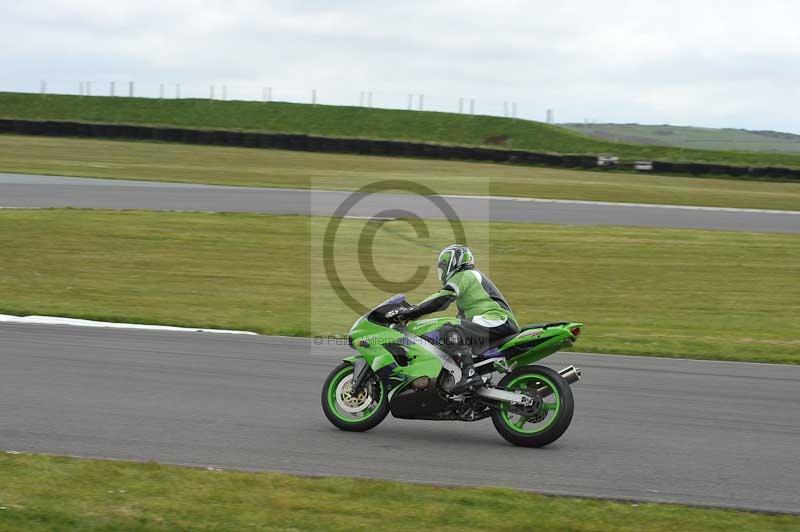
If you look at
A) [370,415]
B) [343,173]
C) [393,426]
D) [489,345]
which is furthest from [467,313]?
[343,173]

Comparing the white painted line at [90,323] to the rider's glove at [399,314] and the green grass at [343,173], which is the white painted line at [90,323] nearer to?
the rider's glove at [399,314]

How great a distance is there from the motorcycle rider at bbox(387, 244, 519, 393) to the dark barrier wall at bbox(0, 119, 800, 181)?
3277cm

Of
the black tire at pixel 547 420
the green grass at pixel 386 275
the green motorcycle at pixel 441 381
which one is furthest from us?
the green grass at pixel 386 275

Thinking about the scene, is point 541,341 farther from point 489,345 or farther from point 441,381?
point 441,381

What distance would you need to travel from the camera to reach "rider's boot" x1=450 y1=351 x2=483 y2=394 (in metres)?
8.07

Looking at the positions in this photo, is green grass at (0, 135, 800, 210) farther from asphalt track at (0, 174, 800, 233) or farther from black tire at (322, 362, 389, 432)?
black tire at (322, 362, 389, 432)

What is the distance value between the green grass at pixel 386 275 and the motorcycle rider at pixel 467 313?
5.25 meters

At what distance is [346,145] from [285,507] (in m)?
36.4

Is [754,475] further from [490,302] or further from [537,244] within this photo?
[537,244]

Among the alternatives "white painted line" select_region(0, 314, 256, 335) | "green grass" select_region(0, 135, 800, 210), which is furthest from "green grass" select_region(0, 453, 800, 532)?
"green grass" select_region(0, 135, 800, 210)

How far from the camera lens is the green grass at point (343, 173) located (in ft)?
105

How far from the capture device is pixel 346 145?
41906mm

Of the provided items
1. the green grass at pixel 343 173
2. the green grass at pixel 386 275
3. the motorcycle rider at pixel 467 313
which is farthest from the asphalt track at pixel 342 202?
the motorcycle rider at pixel 467 313

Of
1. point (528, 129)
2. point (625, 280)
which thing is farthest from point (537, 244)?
point (528, 129)
